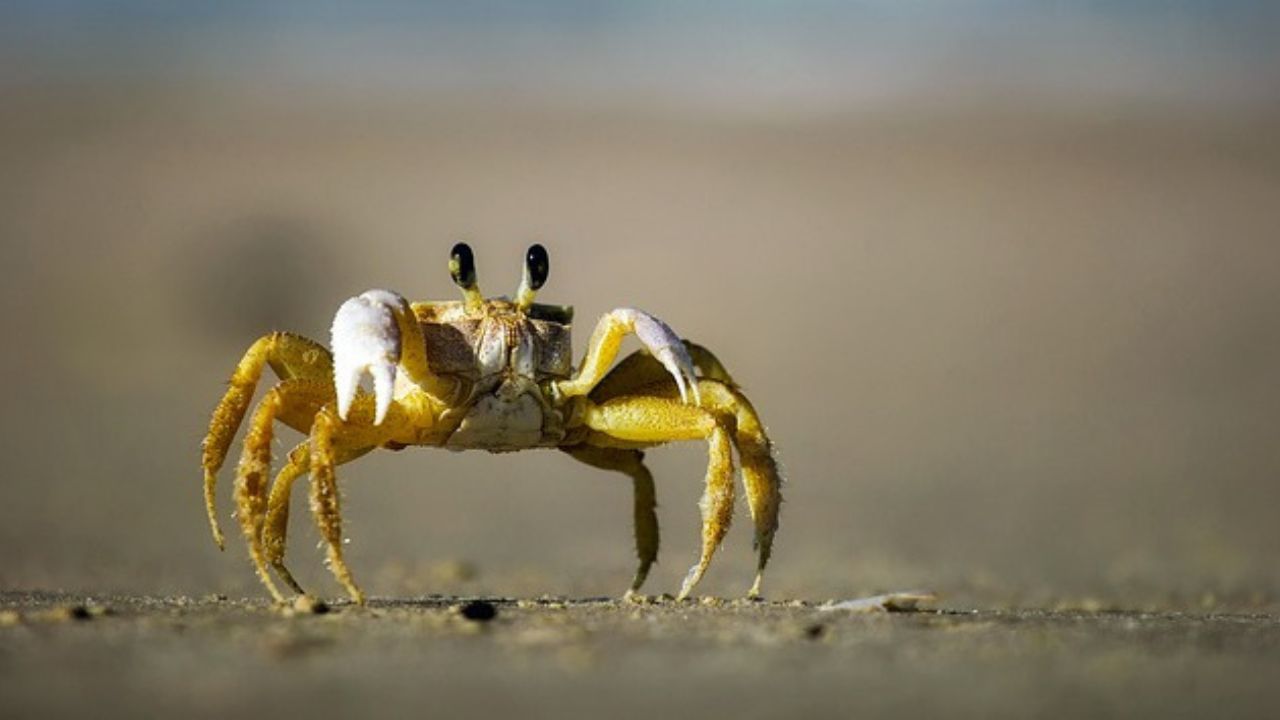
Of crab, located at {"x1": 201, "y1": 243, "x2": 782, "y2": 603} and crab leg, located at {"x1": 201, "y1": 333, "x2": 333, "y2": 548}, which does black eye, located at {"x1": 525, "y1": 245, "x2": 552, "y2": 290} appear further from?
crab leg, located at {"x1": 201, "y1": 333, "x2": 333, "y2": 548}

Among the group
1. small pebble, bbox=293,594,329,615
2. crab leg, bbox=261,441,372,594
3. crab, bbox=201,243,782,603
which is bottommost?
small pebble, bbox=293,594,329,615

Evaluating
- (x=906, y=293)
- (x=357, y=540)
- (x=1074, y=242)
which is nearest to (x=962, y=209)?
(x=1074, y=242)

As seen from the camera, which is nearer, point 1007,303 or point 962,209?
point 1007,303

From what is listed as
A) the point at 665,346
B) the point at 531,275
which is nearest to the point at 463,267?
the point at 531,275

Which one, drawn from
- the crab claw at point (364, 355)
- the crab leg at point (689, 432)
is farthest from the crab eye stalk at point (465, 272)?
the crab claw at point (364, 355)

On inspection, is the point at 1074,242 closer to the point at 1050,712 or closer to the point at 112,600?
the point at 112,600

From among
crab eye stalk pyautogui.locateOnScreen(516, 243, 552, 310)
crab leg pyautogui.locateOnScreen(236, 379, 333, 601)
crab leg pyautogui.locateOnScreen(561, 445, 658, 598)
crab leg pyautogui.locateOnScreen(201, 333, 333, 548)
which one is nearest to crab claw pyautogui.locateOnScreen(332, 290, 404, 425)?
crab leg pyautogui.locateOnScreen(236, 379, 333, 601)
